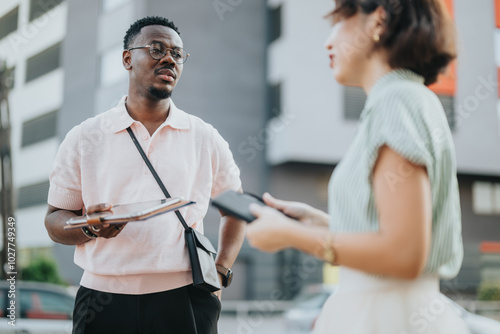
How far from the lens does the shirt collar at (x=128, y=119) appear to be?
187 centimetres

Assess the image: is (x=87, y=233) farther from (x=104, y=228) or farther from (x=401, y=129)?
(x=401, y=129)

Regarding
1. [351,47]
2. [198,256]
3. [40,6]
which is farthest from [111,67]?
[351,47]

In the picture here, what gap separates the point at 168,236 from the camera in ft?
5.79

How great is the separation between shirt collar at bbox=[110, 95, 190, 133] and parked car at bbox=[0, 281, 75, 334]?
156 inches

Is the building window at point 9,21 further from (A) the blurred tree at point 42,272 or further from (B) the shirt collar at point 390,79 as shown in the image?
(B) the shirt collar at point 390,79

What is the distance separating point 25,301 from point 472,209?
12.5 meters

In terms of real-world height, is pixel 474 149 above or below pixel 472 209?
above

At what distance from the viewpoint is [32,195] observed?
1455 cm

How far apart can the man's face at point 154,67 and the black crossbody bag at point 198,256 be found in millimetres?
206

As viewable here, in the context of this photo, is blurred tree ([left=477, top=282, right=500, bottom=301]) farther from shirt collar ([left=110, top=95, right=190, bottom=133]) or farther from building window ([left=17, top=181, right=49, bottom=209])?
shirt collar ([left=110, top=95, right=190, bottom=133])

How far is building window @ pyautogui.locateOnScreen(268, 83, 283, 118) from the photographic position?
12831 mm

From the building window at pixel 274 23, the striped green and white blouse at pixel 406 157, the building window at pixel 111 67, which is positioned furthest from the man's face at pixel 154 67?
the building window at pixel 274 23

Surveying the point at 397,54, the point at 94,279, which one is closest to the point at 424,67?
the point at 397,54

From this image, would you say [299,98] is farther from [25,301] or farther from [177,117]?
[177,117]
